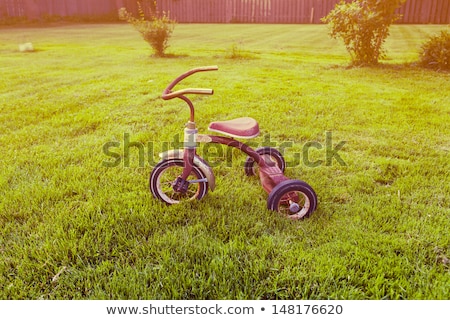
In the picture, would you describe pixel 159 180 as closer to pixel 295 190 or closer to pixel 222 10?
pixel 295 190

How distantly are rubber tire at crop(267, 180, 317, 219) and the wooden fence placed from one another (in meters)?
22.6

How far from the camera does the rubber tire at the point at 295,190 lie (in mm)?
2760

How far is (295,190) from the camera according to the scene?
2.77 metres

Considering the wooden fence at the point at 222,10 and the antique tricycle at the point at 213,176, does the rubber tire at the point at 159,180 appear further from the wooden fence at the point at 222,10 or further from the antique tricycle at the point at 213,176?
the wooden fence at the point at 222,10

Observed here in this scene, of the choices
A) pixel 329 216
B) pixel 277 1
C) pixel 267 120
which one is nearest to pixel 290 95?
pixel 267 120

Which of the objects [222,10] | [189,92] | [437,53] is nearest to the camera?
[189,92]

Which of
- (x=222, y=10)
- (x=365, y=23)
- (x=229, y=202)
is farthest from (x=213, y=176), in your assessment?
(x=222, y=10)

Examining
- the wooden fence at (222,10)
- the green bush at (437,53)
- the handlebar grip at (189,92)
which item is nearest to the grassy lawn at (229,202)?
the handlebar grip at (189,92)

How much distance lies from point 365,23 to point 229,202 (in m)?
7.18

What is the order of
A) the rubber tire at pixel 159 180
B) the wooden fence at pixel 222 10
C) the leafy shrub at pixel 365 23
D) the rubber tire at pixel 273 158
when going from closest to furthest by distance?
the rubber tire at pixel 159 180 < the rubber tire at pixel 273 158 < the leafy shrub at pixel 365 23 < the wooden fence at pixel 222 10

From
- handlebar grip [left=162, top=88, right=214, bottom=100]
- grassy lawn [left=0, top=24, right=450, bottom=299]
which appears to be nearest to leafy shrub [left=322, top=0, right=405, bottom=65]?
grassy lawn [left=0, top=24, right=450, bottom=299]

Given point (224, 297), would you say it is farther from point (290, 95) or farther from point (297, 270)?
point (290, 95)

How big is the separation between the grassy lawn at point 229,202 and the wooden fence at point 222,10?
57.1ft

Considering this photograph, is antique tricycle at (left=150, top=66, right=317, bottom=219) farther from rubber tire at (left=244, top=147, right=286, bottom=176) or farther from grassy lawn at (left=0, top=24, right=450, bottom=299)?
rubber tire at (left=244, top=147, right=286, bottom=176)
